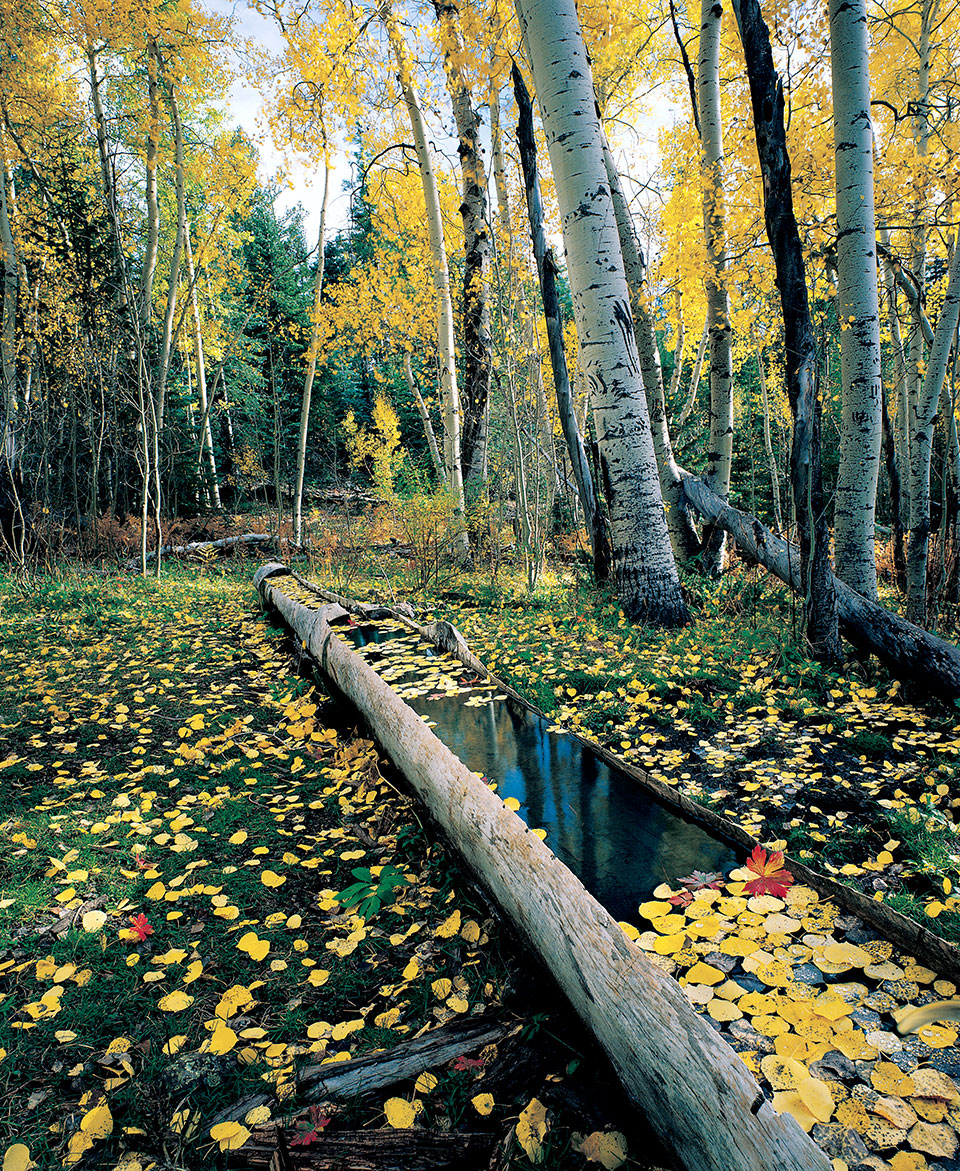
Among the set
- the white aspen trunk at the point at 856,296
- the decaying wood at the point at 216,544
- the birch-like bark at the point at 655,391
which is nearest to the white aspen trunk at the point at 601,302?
the white aspen trunk at the point at 856,296

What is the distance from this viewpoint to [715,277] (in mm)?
5691

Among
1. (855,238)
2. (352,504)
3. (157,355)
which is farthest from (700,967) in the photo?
(352,504)

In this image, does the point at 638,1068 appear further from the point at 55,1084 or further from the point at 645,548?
the point at 645,548

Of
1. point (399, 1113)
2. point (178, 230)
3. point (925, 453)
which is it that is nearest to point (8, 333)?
point (178, 230)

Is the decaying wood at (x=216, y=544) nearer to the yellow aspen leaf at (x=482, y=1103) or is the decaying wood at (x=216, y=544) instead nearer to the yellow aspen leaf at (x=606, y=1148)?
the yellow aspen leaf at (x=482, y=1103)

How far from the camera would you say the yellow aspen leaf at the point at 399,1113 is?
3.96 ft

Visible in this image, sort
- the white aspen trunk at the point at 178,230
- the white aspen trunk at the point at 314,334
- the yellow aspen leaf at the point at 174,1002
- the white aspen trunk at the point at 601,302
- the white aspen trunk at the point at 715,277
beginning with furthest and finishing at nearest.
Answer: the white aspen trunk at the point at 314,334, the white aspen trunk at the point at 178,230, the white aspen trunk at the point at 715,277, the white aspen trunk at the point at 601,302, the yellow aspen leaf at the point at 174,1002

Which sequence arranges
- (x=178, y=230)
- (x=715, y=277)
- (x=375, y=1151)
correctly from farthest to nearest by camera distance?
(x=178, y=230) < (x=715, y=277) < (x=375, y=1151)

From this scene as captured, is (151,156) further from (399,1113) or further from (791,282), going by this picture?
(399,1113)

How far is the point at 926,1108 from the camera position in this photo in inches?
41.7

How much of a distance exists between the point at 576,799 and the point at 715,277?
5.53m

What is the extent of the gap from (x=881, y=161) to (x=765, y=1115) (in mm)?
8428

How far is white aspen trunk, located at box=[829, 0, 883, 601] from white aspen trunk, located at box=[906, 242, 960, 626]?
875 millimetres

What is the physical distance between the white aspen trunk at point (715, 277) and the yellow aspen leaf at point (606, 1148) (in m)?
5.34
